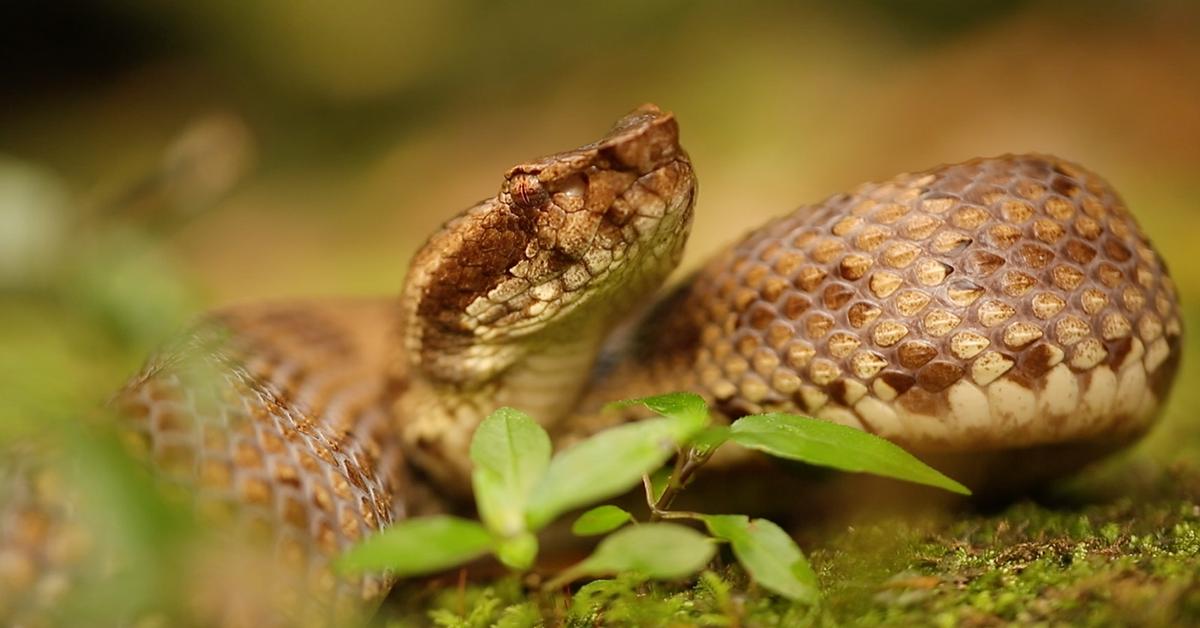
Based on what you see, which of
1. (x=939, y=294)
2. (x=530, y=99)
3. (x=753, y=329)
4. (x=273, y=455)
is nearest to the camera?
(x=273, y=455)

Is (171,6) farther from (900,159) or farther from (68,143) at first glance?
(900,159)

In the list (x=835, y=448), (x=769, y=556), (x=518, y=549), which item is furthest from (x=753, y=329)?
(x=518, y=549)

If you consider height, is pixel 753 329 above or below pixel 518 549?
above

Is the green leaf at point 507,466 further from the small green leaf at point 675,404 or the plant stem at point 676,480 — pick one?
the plant stem at point 676,480

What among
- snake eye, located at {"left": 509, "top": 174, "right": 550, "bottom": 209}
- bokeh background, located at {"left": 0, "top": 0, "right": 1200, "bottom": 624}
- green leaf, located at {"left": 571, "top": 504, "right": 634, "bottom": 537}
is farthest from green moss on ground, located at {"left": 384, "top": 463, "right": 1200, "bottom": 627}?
bokeh background, located at {"left": 0, "top": 0, "right": 1200, "bottom": 624}

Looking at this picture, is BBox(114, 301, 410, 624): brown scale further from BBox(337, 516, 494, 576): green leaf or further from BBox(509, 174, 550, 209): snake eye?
BBox(509, 174, 550, 209): snake eye

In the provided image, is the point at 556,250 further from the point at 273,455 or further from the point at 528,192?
the point at 273,455
